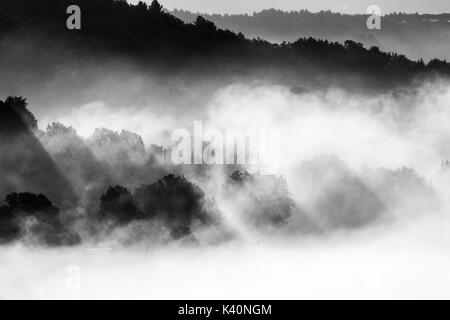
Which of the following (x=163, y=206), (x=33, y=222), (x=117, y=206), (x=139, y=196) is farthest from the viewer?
(x=139, y=196)

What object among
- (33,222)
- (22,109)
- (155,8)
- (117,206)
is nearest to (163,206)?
(117,206)

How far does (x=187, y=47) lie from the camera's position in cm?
4184

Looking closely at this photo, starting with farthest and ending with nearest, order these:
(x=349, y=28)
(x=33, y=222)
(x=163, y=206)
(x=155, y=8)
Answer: (x=349, y=28) → (x=155, y=8) → (x=163, y=206) → (x=33, y=222)

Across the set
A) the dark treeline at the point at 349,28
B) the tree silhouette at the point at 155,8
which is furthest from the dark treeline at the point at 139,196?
the dark treeline at the point at 349,28

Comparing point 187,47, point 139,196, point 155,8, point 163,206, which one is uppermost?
point 155,8

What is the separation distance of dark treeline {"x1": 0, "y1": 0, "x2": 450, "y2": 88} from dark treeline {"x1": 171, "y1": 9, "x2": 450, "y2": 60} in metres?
5.13

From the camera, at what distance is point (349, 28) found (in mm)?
61312

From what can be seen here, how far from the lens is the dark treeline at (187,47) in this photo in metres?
38.2

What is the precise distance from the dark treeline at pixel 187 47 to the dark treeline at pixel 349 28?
5134mm

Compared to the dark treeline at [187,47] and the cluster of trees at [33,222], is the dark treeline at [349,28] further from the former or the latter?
the cluster of trees at [33,222]

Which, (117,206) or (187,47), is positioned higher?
(187,47)

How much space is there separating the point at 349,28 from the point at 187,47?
2438 cm

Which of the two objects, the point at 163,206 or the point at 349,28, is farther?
the point at 349,28

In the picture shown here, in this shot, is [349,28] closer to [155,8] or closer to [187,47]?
[187,47]
